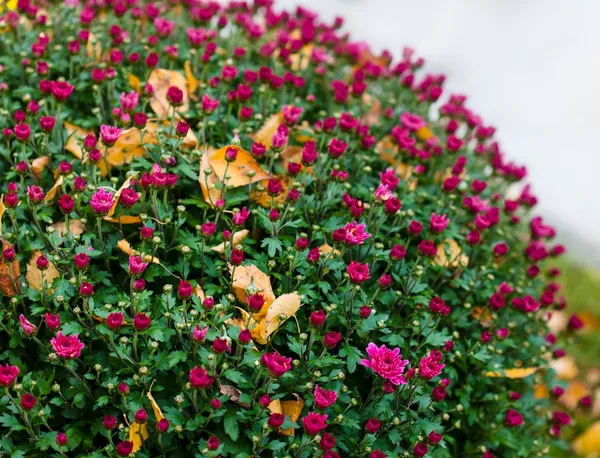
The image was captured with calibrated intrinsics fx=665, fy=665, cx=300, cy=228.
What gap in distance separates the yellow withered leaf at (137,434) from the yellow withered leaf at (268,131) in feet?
4.33

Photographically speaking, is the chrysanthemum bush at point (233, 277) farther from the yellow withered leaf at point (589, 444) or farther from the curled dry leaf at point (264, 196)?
the yellow withered leaf at point (589, 444)

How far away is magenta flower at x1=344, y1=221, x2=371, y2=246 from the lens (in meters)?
2.34

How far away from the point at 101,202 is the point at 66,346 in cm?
49

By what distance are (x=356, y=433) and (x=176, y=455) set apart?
624 millimetres

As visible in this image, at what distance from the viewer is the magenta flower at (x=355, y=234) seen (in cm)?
234

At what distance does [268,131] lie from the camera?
2947mm

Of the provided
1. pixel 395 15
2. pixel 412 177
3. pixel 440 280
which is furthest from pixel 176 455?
pixel 395 15

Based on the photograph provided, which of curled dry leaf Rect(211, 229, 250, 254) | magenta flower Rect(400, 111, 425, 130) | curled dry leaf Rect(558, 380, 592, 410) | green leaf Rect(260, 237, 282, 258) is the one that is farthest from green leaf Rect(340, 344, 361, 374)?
curled dry leaf Rect(558, 380, 592, 410)

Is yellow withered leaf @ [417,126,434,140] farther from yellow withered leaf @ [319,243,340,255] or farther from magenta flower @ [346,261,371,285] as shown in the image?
magenta flower @ [346,261,371,285]

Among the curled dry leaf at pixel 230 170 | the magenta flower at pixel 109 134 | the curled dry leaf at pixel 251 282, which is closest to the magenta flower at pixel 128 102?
the magenta flower at pixel 109 134

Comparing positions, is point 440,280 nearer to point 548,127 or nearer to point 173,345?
point 173,345

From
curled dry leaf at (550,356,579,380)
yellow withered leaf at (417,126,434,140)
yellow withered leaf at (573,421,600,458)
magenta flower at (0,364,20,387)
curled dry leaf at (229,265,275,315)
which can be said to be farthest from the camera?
curled dry leaf at (550,356,579,380)

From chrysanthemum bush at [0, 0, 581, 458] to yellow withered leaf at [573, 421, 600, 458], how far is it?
1230 millimetres

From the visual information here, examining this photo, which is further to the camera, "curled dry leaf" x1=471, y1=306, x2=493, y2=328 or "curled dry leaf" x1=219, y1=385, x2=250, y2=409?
"curled dry leaf" x1=471, y1=306, x2=493, y2=328
